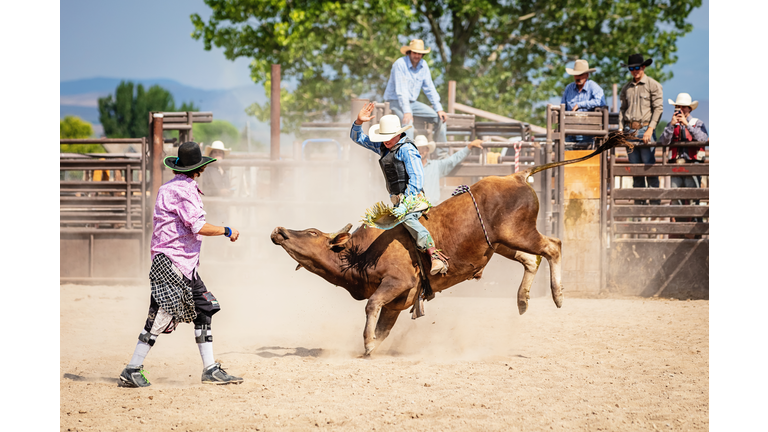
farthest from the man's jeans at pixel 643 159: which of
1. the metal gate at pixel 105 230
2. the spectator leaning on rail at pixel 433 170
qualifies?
the metal gate at pixel 105 230

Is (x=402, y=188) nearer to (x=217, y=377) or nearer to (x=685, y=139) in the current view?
(x=217, y=377)

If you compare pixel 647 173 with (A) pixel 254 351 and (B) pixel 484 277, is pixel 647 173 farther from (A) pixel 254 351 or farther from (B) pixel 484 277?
(A) pixel 254 351

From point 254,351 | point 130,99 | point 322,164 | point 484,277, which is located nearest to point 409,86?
point 322,164

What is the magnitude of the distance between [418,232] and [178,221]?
179 centimetres

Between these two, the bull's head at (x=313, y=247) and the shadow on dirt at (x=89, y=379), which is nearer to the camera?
the shadow on dirt at (x=89, y=379)

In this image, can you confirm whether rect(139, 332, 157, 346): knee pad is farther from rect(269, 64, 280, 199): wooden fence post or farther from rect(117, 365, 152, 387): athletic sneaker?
rect(269, 64, 280, 199): wooden fence post

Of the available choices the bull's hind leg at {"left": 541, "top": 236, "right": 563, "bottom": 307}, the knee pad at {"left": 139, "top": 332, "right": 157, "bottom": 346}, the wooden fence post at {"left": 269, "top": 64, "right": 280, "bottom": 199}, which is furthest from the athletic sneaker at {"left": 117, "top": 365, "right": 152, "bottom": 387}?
the wooden fence post at {"left": 269, "top": 64, "right": 280, "bottom": 199}

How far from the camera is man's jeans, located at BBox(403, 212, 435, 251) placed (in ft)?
18.0

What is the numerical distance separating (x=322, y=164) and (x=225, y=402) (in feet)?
19.3

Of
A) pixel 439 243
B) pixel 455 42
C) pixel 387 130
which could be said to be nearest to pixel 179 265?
pixel 387 130

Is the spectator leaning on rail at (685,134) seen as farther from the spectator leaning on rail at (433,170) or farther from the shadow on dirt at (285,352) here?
the shadow on dirt at (285,352)

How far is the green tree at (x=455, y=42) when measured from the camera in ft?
62.4

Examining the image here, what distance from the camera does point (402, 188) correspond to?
5.65 m

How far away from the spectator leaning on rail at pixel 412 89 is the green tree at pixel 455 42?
9.95 metres
